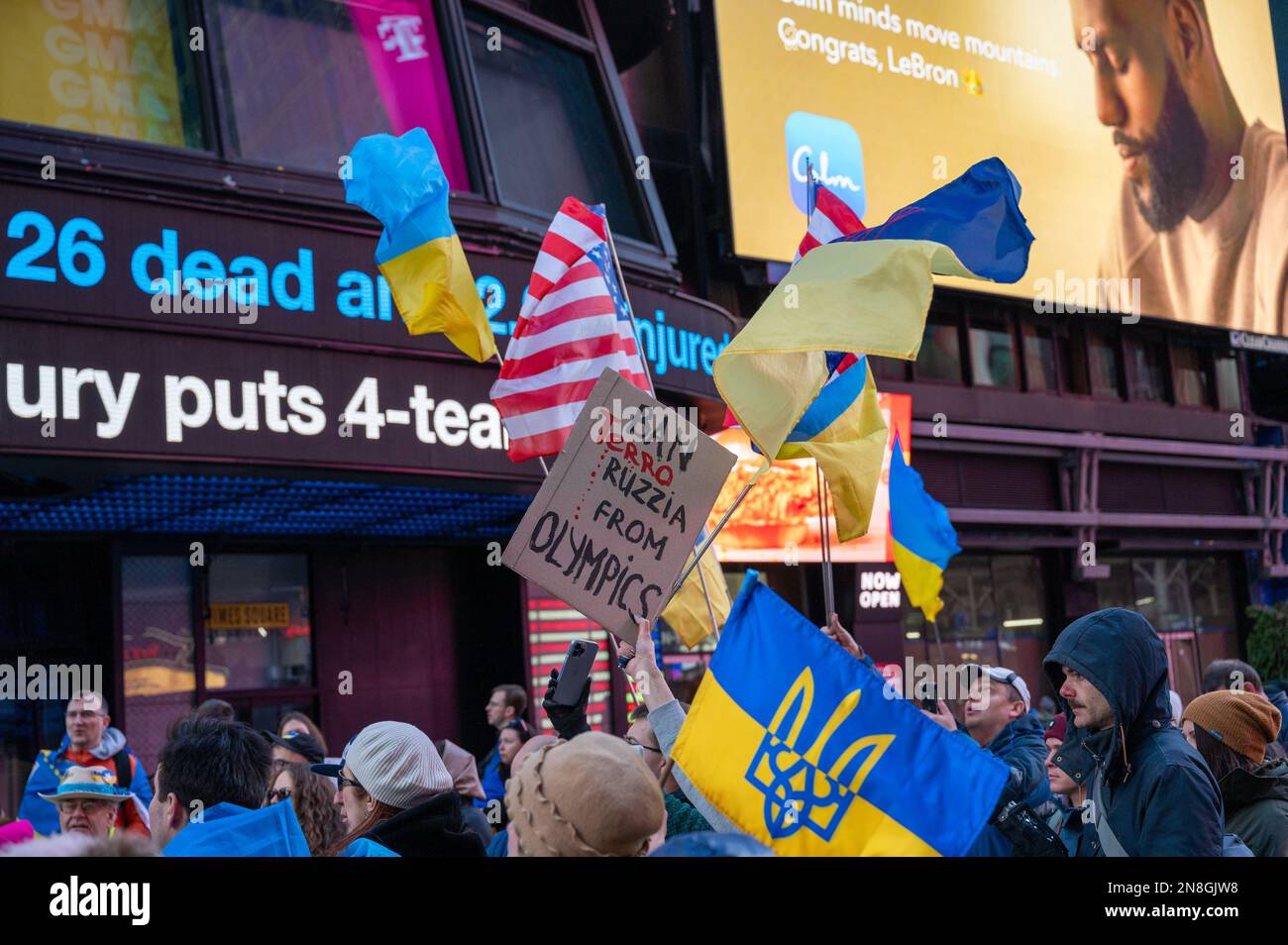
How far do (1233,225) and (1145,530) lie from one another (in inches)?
232

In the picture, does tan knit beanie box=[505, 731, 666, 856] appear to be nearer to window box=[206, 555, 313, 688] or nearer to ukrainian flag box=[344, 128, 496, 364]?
ukrainian flag box=[344, 128, 496, 364]

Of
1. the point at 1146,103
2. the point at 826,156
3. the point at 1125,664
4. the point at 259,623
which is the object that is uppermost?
the point at 1146,103

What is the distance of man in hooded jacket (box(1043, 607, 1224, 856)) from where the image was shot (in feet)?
12.7

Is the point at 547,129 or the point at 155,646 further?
the point at 547,129

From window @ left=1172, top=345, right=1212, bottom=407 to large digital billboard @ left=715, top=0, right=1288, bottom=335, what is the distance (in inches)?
35.1

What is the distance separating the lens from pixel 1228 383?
25.6 metres

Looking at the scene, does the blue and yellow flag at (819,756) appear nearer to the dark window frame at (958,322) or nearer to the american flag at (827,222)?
the american flag at (827,222)

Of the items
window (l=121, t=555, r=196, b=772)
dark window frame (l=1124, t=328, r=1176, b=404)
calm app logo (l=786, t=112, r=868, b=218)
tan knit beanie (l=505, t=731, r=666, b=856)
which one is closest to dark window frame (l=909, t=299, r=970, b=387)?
calm app logo (l=786, t=112, r=868, b=218)

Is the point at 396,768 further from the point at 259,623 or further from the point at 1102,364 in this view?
the point at 1102,364

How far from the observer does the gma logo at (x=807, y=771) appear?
3658 mm

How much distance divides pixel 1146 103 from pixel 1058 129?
2844 mm

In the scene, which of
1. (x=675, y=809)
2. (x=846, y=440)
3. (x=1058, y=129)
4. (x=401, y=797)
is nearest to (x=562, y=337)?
(x=846, y=440)

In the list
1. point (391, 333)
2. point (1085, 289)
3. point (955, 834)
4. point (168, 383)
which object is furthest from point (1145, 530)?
point (955, 834)
